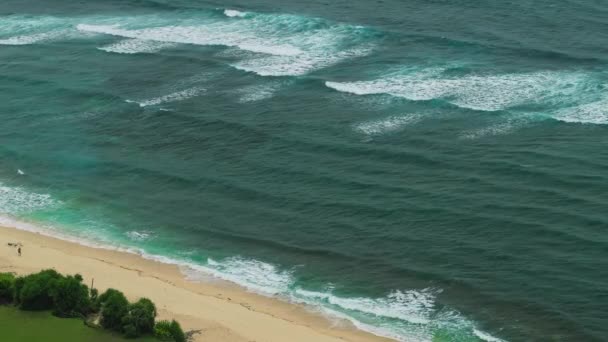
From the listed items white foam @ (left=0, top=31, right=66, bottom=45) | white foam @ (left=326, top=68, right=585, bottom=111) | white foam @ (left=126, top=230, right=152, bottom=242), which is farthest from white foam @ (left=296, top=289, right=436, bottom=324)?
white foam @ (left=0, top=31, right=66, bottom=45)

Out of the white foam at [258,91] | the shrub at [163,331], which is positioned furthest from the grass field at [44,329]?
the white foam at [258,91]

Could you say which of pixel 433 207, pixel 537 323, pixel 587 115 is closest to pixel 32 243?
pixel 433 207

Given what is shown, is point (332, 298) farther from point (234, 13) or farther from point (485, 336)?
point (234, 13)

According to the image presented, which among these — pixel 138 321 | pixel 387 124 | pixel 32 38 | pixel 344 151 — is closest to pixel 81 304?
pixel 138 321

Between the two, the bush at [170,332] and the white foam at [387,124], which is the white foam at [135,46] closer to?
the white foam at [387,124]

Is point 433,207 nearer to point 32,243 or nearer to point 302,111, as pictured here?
point 302,111

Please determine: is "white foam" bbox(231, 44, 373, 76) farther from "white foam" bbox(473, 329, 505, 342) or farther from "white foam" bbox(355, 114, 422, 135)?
"white foam" bbox(473, 329, 505, 342)
